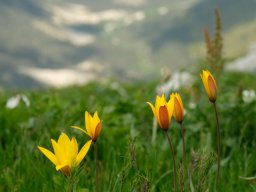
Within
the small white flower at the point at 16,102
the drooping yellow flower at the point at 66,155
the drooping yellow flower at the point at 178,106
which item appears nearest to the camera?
the drooping yellow flower at the point at 66,155

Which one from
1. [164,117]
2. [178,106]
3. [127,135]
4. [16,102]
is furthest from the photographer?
[16,102]

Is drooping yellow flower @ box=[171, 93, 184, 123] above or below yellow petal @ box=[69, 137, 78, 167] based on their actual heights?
above

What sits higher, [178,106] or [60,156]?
[178,106]

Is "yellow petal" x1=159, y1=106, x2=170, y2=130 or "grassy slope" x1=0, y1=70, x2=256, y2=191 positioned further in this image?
"grassy slope" x1=0, y1=70, x2=256, y2=191

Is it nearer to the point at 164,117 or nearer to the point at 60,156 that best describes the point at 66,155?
the point at 60,156

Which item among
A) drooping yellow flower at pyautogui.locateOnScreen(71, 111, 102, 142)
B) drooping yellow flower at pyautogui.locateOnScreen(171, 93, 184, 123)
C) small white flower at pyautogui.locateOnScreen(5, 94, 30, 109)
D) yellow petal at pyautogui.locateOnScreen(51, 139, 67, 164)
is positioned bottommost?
yellow petal at pyautogui.locateOnScreen(51, 139, 67, 164)

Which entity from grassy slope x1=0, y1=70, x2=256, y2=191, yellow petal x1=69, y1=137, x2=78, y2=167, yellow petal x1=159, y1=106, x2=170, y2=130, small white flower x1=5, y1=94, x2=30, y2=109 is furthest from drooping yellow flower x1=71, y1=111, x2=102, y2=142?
small white flower x1=5, y1=94, x2=30, y2=109

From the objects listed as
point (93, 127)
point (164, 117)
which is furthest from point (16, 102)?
point (164, 117)

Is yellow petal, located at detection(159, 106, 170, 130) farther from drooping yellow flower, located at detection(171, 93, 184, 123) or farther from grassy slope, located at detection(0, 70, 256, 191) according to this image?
grassy slope, located at detection(0, 70, 256, 191)

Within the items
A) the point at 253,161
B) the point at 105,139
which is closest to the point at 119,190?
the point at 253,161

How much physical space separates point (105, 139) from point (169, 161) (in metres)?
0.83

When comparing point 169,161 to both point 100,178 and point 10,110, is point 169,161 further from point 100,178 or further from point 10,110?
point 10,110

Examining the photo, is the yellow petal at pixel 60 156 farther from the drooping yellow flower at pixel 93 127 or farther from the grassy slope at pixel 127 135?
the grassy slope at pixel 127 135

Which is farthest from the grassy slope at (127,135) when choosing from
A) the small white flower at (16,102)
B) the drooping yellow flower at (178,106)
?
the drooping yellow flower at (178,106)
